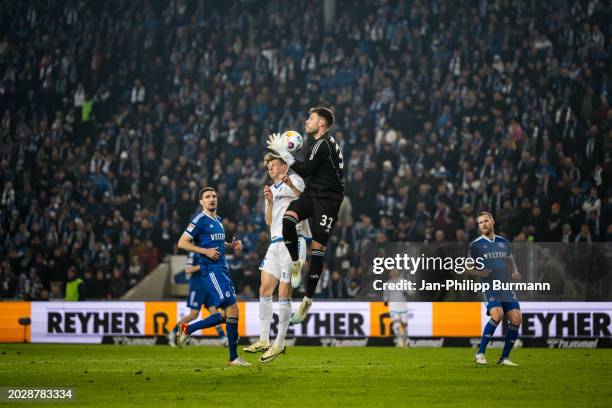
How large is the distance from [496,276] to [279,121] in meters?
15.1

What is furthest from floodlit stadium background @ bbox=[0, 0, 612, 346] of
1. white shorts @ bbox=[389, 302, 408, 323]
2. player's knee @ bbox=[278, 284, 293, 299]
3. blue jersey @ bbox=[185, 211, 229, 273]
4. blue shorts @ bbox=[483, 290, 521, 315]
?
blue jersey @ bbox=[185, 211, 229, 273]

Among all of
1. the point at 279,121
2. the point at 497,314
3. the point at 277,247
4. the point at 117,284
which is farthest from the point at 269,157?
the point at 279,121

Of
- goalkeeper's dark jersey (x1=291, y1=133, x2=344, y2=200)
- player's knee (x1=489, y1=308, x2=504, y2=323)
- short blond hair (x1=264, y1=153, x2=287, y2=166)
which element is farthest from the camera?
player's knee (x1=489, y1=308, x2=504, y2=323)

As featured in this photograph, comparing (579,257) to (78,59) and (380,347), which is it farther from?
(78,59)

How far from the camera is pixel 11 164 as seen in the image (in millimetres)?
30750

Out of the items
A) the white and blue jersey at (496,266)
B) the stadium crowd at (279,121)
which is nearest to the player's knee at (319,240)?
the white and blue jersey at (496,266)

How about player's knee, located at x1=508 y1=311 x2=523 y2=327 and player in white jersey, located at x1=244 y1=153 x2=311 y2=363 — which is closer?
player in white jersey, located at x1=244 y1=153 x2=311 y2=363

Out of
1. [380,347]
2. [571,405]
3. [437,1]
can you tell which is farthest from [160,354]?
[437,1]

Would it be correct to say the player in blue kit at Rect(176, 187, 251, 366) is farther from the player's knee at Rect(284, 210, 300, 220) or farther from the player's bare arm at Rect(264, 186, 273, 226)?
the player's knee at Rect(284, 210, 300, 220)

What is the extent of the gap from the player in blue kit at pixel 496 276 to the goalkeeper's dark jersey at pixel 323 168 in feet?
10.6

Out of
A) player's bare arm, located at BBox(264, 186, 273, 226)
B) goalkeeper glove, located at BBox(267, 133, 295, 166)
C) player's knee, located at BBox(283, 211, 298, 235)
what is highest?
goalkeeper glove, located at BBox(267, 133, 295, 166)

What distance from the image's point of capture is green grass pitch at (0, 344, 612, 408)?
9.94 meters

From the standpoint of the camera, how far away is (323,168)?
12.6 m

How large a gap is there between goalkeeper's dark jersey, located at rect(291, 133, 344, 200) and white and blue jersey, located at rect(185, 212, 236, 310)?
6.22 ft
